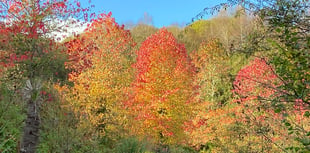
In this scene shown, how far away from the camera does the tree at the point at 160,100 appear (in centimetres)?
1641

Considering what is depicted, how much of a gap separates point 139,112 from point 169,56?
5024mm

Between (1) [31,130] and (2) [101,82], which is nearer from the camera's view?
(1) [31,130]

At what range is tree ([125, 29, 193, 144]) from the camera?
16406mm

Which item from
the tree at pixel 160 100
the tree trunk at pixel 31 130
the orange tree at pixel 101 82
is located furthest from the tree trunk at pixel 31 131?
the tree at pixel 160 100

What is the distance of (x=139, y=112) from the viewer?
52.6ft

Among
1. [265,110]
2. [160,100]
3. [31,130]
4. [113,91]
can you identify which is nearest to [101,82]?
[113,91]

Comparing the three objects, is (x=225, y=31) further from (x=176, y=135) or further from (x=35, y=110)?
(x=35, y=110)

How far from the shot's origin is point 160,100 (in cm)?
1630

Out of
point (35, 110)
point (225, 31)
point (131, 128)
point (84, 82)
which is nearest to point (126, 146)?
point (131, 128)

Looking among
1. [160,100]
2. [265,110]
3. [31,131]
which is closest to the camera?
[265,110]

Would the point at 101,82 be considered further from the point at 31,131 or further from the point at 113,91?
the point at 31,131

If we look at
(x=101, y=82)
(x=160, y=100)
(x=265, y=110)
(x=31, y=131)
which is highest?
(x=101, y=82)

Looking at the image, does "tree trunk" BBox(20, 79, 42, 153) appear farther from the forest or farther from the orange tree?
the orange tree

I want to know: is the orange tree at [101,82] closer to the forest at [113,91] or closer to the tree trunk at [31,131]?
the forest at [113,91]
